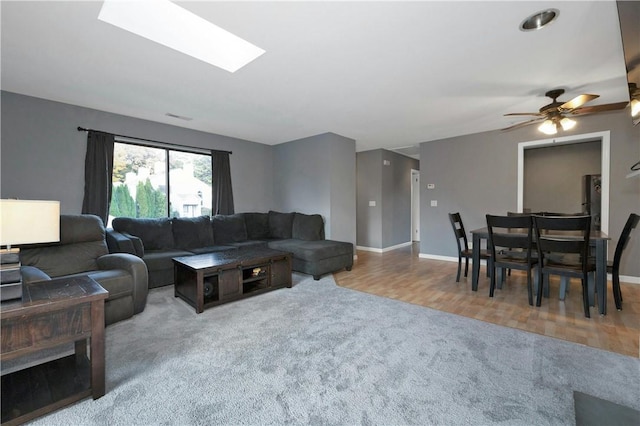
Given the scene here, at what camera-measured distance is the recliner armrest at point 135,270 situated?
2646mm

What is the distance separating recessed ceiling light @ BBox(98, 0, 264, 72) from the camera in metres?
2.02

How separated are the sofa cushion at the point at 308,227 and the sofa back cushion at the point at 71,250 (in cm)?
280

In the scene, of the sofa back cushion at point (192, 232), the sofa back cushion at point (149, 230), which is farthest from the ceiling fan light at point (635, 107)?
the sofa back cushion at point (149, 230)

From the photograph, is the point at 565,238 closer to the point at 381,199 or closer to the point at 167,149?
the point at 381,199

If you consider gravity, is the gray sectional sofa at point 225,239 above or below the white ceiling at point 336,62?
below

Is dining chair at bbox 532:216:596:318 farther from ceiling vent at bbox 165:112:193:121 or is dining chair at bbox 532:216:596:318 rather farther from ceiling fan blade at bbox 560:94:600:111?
ceiling vent at bbox 165:112:193:121

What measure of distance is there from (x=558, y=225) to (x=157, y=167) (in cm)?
542

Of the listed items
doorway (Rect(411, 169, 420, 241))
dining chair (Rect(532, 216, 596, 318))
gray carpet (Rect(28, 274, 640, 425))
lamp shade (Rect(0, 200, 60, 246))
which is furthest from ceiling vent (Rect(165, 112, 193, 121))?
doorway (Rect(411, 169, 420, 241))

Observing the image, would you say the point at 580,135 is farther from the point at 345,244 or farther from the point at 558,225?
the point at 345,244

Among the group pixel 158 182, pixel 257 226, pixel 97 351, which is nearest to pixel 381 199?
pixel 257 226

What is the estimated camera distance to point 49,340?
1419 mm

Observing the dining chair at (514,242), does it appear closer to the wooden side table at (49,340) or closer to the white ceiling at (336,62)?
the white ceiling at (336,62)

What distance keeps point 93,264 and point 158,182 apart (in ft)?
6.74

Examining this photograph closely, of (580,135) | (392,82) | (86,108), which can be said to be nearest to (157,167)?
(86,108)
